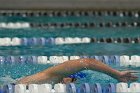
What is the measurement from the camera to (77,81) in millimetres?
4371

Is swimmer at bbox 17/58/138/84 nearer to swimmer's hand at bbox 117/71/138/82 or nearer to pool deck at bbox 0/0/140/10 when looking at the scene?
swimmer's hand at bbox 117/71/138/82

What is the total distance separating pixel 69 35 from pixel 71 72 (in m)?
3.78

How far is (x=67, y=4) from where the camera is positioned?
10547 millimetres

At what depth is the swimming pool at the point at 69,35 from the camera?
5281 mm

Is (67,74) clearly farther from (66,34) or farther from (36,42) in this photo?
(66,34)

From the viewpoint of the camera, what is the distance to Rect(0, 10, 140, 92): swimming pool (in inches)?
208

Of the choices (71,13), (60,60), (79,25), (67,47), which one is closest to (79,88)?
(60,60)

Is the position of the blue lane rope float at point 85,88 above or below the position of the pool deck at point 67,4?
below

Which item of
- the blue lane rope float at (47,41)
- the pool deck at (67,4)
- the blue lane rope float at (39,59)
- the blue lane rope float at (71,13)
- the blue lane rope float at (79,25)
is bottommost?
the blue lane rope float at (39,59)


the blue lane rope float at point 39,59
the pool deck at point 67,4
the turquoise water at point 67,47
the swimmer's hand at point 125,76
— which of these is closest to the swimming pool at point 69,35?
the turquoise water at point 67,47

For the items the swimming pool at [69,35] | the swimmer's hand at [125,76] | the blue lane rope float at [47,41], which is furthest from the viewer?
the blue lane rope float at [47,41]

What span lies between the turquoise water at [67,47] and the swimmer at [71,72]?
0.76ft

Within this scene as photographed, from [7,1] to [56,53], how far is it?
4479mm

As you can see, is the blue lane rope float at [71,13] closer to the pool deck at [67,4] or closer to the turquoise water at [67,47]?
the pool deck at [67,4]
